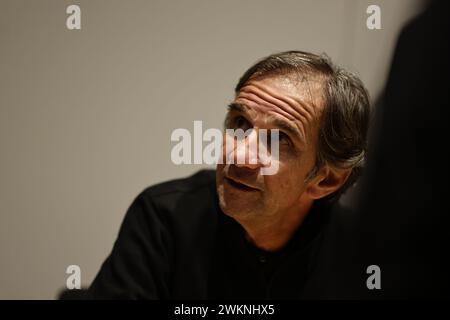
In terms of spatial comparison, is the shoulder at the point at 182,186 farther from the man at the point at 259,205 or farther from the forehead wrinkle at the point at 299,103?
the forehead wrinkle at the point at 299,103

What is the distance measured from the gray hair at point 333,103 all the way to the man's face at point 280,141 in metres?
0.02

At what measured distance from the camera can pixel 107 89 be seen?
1.17 metres

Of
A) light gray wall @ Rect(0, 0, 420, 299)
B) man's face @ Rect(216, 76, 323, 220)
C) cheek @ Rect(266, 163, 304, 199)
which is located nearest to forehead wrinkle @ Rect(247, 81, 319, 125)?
man's face @ Rect(216, 76, 323, 220)

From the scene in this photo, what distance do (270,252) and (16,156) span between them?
67 centimetres

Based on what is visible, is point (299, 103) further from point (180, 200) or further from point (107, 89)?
point (107, 89)

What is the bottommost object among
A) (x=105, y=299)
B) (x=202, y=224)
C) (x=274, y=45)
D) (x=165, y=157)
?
(x=105, y=299)

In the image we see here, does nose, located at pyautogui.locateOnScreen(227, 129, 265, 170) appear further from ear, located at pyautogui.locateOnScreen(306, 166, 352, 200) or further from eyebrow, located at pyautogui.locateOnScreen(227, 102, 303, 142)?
ear, located at pyautogui.locateOnScreen(306, 166, 352, 200)

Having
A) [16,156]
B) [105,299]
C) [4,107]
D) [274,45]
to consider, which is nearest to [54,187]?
[16,156]

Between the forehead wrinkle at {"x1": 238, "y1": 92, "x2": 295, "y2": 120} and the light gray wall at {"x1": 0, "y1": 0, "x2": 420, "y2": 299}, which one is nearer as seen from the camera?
the forehead wrinkle at {"x1": 238, "y1": 92, "x2": 295, "y2": 120}

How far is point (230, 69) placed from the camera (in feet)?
3.86

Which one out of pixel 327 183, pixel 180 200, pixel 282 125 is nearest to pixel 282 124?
pixel 282 125

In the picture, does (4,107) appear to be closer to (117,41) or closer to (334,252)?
Result: (117,41)

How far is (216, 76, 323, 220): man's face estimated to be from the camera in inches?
37.2

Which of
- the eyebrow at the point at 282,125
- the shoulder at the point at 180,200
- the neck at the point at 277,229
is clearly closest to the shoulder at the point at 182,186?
the shoulder at the point at 180,200
